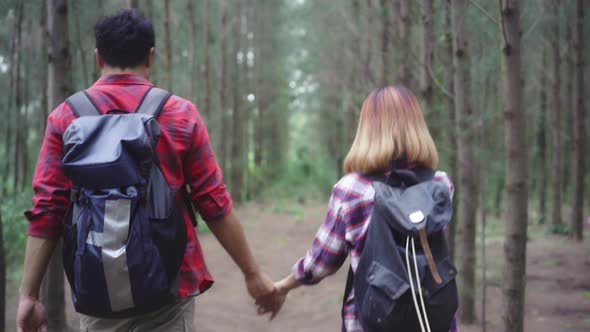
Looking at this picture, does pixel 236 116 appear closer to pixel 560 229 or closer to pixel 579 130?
pixel 560 229

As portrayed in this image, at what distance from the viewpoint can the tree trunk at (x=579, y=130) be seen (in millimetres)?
9195

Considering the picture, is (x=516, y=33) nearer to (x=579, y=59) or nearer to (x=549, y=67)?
(x=579, y=59)

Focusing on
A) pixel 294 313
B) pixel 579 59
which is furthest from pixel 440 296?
pixel 579 59

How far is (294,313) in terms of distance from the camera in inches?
285

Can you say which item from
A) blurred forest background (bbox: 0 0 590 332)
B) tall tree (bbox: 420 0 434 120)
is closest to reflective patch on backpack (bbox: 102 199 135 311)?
blurred forest background (bbox: 0 0 590 332)

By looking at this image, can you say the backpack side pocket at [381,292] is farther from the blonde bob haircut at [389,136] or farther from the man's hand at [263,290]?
the man's hand at [263,290]

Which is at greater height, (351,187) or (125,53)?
(125,53)

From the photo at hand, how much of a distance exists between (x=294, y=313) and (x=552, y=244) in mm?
6056

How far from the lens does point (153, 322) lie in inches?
83.0

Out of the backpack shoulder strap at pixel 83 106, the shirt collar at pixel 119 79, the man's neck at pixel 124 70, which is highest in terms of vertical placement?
the man's neck at pixel 124 70

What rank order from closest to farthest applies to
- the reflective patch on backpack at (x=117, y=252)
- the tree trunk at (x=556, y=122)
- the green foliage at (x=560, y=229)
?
the reflective patch on backpack at (x=117, y=252) < the tree trunk at (x=556, y=122) < the green foliage at (x=560, y=229)

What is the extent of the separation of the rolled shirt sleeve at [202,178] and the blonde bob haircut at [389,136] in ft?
1.95

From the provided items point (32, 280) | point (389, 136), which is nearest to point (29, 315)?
point (32, 280)

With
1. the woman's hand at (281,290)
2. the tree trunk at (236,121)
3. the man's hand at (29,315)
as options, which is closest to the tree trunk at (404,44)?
the woman's hand at (281,290)
